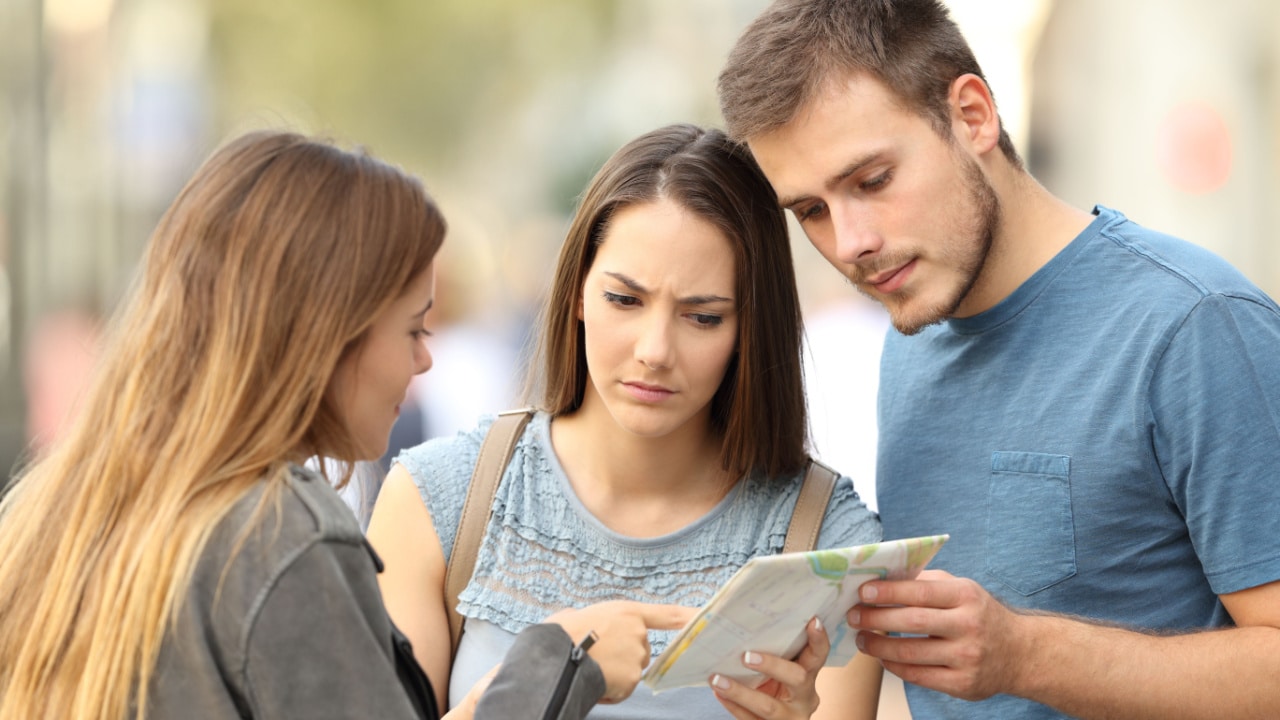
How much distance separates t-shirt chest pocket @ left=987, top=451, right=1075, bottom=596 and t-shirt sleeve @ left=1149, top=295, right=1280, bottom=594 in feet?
0.76

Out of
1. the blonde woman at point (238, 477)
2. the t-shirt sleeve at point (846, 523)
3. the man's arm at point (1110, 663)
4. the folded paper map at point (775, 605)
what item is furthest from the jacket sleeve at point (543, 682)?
the t-shirt sleeve at point (846, 523)

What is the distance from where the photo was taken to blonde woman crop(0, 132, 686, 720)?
201 cm

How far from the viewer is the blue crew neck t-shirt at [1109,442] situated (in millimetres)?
2768

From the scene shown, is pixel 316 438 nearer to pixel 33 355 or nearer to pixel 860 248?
pixel 860 248

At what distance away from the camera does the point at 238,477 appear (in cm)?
210

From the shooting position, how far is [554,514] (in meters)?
3.22

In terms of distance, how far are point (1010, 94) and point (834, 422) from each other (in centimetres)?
725

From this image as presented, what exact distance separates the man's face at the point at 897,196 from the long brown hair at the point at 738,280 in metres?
0.22

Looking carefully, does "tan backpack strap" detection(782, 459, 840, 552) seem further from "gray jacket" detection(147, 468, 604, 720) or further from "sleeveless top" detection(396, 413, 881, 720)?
"gray jacket" detection(147, 468, 604, 720)

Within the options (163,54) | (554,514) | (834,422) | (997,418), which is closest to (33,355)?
(834,422)

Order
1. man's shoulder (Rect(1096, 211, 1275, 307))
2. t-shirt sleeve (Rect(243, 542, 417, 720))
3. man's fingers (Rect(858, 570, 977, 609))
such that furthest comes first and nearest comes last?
man's shoulder (Rect(1096, 211, 1275, 307)) < man's fingers (Rect(858, 570, 977, 609)) < t-shirt sleeve (Rect(243, 542, 417, 720))

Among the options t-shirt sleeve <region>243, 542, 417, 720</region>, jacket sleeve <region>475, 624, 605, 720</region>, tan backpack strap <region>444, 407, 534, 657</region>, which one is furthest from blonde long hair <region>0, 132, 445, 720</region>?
tan backpack strap <region>444, 407, 534, 657</region>

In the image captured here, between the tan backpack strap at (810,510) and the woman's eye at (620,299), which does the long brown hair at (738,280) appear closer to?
the tan backpack strap at (810,510)

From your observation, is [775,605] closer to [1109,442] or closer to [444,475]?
[1109,442]
